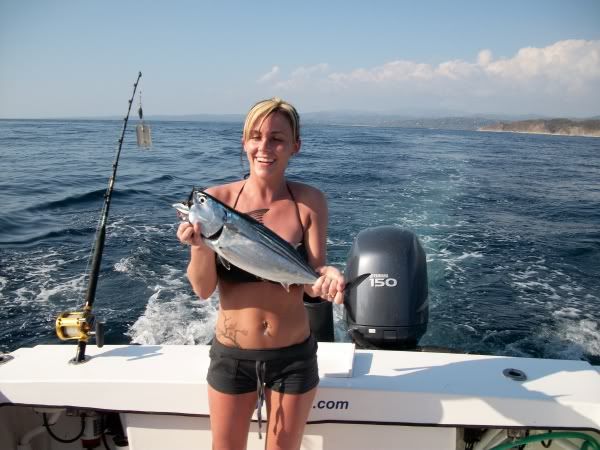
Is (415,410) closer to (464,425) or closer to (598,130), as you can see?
(464,425)

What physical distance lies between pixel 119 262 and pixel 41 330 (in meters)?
2.21

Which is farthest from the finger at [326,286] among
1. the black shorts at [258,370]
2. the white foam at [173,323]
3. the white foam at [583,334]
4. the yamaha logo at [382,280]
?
the white foam at [583,334]

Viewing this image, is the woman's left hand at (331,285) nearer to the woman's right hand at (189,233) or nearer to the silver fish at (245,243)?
the silver fish at (245,243)

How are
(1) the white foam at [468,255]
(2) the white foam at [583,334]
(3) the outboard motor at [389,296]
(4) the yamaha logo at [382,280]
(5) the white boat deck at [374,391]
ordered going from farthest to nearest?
(1) the white foam at [468,255]
(2) the white foam at [583,334]
(4) the yamaha logo at [382,280]
(3) the outboard motor at [389,296]
(5) the white boat deck at [374,391]

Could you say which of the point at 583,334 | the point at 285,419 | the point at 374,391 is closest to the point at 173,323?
the point at 374,391

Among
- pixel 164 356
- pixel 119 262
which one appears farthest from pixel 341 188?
pixel 164 356

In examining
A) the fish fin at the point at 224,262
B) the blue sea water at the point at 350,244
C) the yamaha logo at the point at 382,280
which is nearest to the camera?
the fish fin at the point at 224,262

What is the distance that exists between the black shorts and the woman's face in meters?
0.83

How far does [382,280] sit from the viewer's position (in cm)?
375

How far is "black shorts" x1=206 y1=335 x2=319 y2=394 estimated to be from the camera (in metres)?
2.00

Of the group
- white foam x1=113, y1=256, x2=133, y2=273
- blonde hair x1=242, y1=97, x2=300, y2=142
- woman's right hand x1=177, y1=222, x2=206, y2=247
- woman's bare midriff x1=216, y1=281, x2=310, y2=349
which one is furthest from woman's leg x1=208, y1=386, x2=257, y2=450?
white foam x1=113, y1=256, x2=133, y2=273

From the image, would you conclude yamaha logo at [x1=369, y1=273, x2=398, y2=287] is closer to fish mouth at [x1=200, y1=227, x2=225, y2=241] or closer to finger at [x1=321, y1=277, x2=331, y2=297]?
finger at [x1=321, y1=277, x2=331, y2=297]

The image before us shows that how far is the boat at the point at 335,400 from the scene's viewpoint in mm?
2334

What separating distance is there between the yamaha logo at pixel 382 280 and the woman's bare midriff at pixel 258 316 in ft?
5.87
